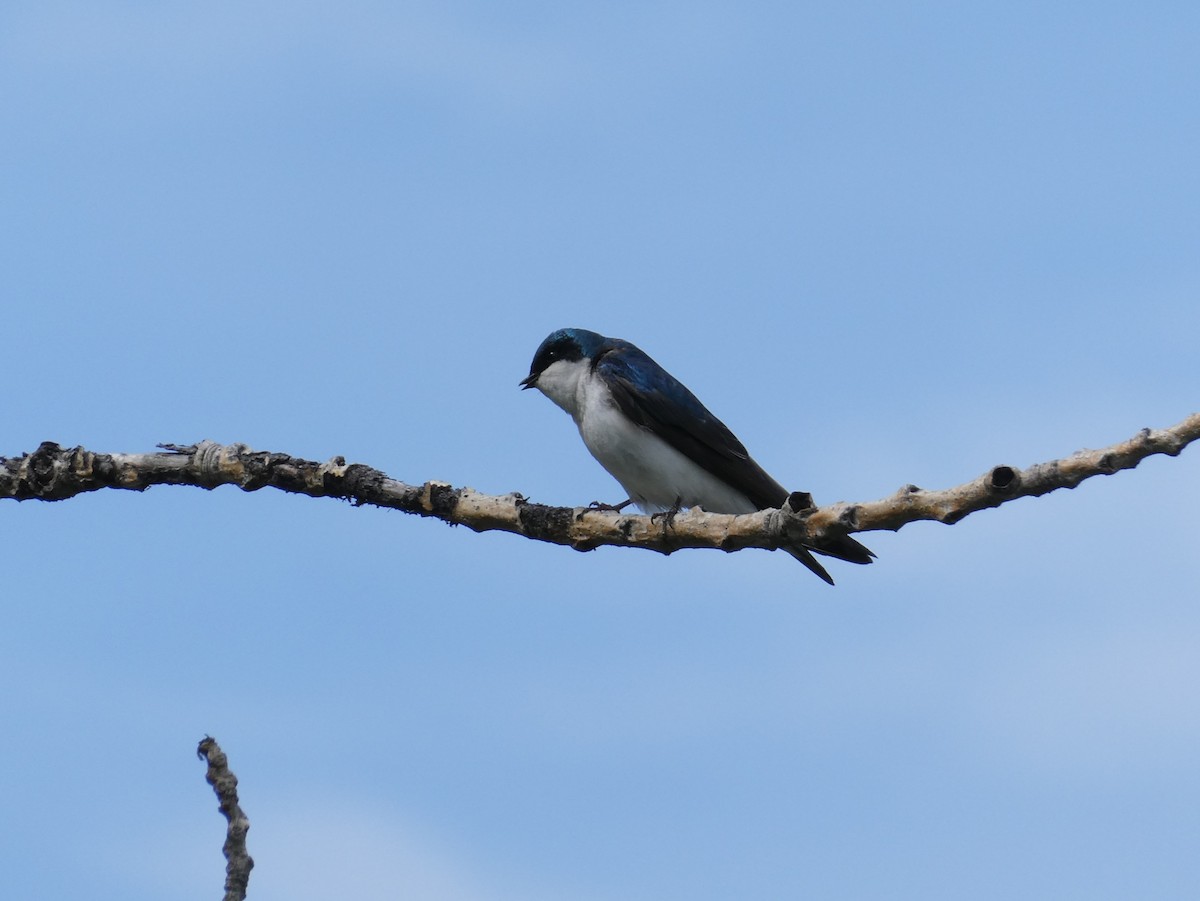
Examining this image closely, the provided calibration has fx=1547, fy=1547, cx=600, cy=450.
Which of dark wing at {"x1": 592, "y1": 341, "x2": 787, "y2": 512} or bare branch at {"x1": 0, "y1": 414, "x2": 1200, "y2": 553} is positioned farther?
dark wing at {"x1": 592, "y1": 341, "x2": 787, "y2": 512}

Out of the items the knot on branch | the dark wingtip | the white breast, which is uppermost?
the white breast

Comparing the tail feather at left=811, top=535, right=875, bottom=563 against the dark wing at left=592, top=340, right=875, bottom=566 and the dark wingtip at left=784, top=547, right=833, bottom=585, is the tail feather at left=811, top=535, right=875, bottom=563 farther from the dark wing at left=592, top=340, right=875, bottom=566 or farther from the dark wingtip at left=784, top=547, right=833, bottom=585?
the dark wing at left=592, top=340, right=875, bottom=566

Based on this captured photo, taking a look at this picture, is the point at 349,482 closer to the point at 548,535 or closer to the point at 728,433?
the point at 548,535

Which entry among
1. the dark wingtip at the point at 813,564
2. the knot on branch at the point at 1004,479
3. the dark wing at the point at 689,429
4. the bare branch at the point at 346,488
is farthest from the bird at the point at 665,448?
the knot on branch at the point at 1004,479

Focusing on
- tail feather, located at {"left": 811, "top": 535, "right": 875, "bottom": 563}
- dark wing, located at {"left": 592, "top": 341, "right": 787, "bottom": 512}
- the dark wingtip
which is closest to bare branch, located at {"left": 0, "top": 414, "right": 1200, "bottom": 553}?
tail feather, located at {"left": 811, "top": 535, "right": 875, "bottom": 563}

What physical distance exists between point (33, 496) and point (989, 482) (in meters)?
3.60

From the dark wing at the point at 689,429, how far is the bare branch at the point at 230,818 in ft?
17.3

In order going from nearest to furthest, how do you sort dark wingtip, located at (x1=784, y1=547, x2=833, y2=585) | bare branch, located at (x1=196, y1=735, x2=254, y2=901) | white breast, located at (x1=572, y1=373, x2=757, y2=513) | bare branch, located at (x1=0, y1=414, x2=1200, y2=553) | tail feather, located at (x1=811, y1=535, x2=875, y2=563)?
bare branch, located at (x1=196, y1=735, x2=254, y2=901), bare branch, located at (x1=0, y1=414, x2=1200, y2=553), tail feather, located at (x1=811, y1=535, x2=875, y2=563), dark wingtip, located at (x1=784, y1=547, x2=833, y2=585), white breast, located at (x1=572, y1=373, x2=757, y2=513)

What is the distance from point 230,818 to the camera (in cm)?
352

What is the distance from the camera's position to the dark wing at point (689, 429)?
340 inches

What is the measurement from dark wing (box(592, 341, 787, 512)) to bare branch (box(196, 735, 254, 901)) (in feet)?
17.3

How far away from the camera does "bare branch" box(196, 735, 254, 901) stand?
11.1 ft

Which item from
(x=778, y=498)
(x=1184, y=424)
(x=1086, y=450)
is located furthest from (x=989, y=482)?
(x=778, y=498)

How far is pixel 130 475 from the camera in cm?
584
